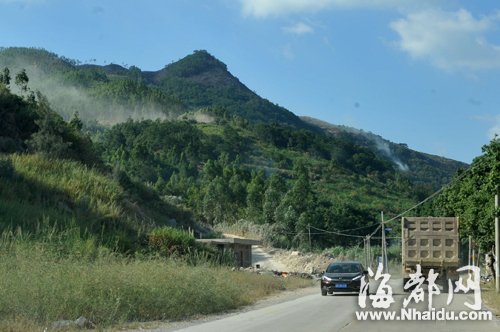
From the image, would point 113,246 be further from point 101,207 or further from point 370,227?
point 370,227

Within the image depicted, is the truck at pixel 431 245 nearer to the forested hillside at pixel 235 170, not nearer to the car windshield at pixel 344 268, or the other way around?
the car windshield at pixel 344 268

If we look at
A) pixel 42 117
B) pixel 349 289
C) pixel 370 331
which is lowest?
pixel 349 289

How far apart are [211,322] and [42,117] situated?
113 ft

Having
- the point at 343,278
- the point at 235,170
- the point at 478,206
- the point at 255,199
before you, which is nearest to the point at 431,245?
the point at 343,278

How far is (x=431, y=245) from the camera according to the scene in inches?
1234

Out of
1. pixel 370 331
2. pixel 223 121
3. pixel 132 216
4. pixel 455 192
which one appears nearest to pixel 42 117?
pixel 132 216

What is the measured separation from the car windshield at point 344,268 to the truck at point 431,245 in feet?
7.46

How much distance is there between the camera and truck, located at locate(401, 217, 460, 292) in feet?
101

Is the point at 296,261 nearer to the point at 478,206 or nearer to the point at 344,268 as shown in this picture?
the point at 478,206

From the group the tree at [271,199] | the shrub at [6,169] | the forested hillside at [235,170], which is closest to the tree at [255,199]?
the forested hillside at [235,170]

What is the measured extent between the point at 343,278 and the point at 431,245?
449 cm

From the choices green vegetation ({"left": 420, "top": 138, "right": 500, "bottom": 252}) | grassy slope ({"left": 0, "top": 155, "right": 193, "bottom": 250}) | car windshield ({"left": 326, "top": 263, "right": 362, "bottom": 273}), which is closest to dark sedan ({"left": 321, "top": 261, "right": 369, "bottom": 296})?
car windshield ({"left": 326, "top": 263, "right": 362, "bottom": 273})

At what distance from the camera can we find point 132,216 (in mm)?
41688

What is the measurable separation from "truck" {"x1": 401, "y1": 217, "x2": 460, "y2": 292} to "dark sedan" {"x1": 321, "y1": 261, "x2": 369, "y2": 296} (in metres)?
2.35
